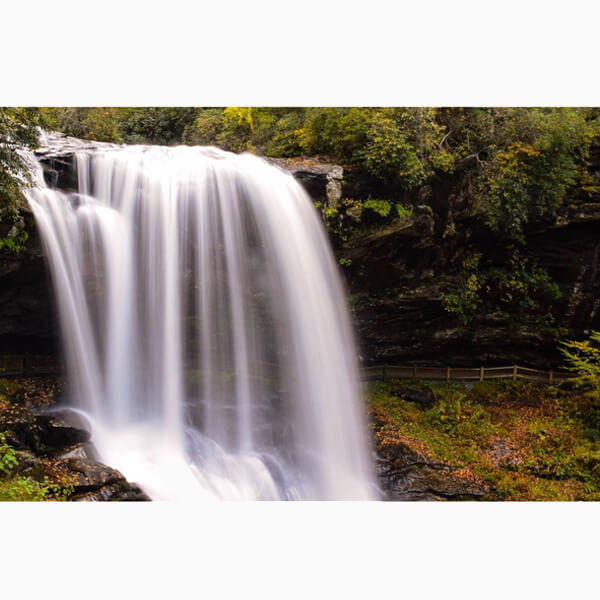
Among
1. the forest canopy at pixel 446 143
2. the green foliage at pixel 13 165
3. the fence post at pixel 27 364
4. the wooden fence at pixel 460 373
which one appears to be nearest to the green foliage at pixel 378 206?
the forest canopy at pixel 446 143

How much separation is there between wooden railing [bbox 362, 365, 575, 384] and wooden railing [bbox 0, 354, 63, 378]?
6.06m

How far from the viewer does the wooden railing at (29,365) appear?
713 centimetres

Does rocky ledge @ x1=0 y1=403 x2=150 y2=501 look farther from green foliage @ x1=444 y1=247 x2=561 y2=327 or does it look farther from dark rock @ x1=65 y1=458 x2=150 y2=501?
green foliage @ x1=444 y1=247 x2=561 y2=327

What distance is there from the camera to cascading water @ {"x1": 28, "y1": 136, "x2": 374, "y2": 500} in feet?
20.2

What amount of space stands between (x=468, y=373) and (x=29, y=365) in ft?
27.0

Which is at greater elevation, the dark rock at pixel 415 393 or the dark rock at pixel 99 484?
the dark rock at pixel 99 484

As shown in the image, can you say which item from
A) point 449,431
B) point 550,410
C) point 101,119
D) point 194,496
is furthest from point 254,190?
point 550,410

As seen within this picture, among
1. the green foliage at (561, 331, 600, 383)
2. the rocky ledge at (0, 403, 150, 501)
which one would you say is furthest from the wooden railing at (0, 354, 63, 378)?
the green foliage at (561, 331, 600, 383)

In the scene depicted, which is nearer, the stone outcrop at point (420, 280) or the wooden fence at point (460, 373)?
the stone outcrop at point (420, 280)

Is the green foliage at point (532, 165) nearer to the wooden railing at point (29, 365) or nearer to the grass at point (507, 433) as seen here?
the grass at point (507, 433)

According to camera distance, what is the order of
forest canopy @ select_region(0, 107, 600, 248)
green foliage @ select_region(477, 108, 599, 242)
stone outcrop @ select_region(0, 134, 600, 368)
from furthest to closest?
1. green foliage @ select_region(477, 108, 599, 242)
2. forest canopy @ select_region(0, 107, 600, 248)
3. stone outcrop @ select_region(0, 134, 600, 368)

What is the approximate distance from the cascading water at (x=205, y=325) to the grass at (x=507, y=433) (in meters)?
1.41

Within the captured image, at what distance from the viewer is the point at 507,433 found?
26.4 ft

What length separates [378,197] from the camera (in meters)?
7.59
